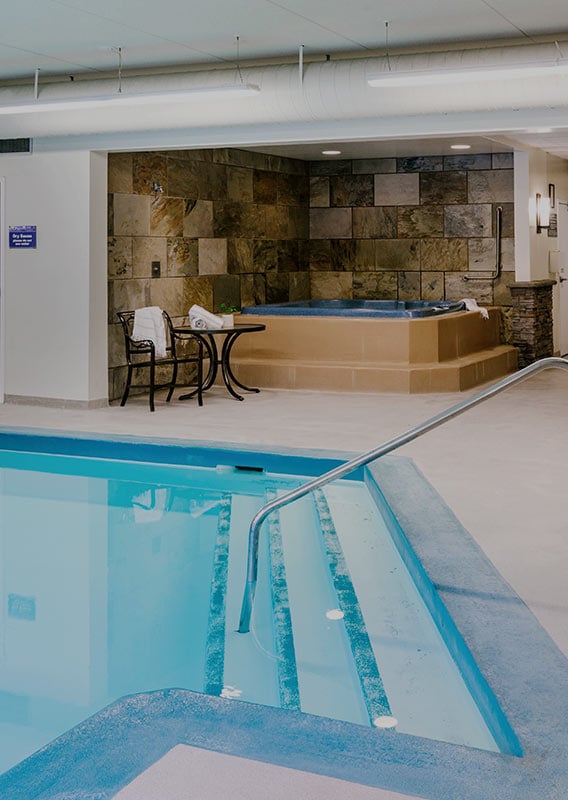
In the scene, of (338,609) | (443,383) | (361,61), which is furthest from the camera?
(443,383)

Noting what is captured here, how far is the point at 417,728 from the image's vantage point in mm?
3303

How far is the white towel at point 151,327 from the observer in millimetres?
9172

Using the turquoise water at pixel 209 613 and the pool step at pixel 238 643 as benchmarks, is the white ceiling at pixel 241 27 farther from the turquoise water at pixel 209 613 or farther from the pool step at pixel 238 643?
the pool step at pixel 238 643

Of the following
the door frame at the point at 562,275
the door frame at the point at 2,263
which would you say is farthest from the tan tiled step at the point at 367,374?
the door frame at the point at 562,275

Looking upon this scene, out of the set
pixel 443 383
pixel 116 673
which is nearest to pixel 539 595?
pixel 116 673

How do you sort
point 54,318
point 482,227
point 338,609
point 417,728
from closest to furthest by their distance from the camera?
1. point 417,728
2. point 338,609
3. point 54,318
4. point 482,227

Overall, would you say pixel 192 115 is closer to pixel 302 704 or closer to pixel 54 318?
pixel 54 318

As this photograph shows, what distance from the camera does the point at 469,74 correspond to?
6578 millimetres

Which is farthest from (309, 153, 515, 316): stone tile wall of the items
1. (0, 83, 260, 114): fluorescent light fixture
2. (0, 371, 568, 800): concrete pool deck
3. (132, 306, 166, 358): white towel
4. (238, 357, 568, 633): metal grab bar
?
(238, 357, 568, 633): metal grab bar

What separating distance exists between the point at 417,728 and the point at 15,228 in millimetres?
7225

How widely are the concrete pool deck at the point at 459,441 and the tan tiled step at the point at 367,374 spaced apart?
294 millimetres

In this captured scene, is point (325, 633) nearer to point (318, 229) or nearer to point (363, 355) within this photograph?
point (363, 355)

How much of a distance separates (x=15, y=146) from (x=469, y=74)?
14.8 ft

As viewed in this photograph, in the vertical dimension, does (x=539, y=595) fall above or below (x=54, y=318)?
below
